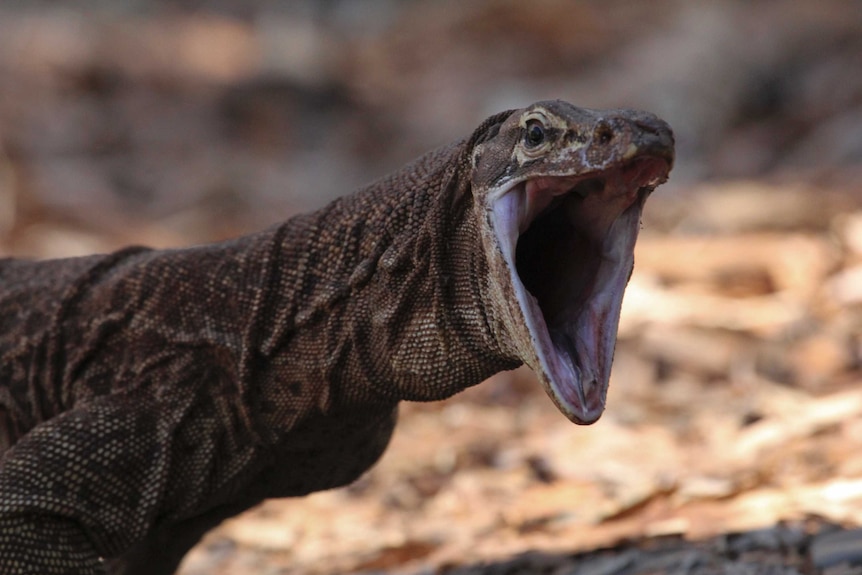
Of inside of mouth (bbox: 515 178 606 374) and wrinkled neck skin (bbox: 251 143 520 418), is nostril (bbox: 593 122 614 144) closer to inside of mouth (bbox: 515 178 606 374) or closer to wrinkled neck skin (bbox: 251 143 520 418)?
inside of mouth (bbox: 515 178 606 374)

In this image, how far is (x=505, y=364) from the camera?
14.0 ft

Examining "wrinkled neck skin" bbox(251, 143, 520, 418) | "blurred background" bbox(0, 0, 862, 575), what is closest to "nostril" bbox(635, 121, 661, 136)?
"wrinkled neck skin" bbox(251, 143, 520, 418)

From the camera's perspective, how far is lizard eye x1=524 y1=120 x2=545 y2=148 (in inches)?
157

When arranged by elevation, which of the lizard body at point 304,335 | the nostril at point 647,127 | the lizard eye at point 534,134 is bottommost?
the lizard body at point 304,335

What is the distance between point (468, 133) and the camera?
6188 mm

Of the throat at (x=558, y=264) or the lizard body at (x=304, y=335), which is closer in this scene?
the lizard body at (x=304, y=335)

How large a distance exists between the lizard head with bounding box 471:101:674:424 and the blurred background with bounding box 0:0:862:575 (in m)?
1.62

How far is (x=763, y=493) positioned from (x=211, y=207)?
11595 millimetres

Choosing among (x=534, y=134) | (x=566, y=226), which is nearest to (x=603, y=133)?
(x=534, y=134)

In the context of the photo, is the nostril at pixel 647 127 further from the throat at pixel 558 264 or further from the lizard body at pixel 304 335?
the throat at pixel 558 264

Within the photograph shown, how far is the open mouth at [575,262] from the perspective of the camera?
3869 mm

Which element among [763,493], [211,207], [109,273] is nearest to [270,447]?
[109,273]

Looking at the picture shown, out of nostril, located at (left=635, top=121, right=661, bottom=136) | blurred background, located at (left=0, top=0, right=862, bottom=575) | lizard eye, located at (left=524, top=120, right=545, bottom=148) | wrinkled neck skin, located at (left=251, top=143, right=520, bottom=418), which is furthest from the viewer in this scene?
blurred background, located at (left=0, top=0, right=862, bottom=575)

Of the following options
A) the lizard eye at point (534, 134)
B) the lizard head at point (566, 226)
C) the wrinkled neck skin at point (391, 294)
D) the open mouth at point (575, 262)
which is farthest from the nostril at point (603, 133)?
the wrinkled neck skin at point (391, 294)
